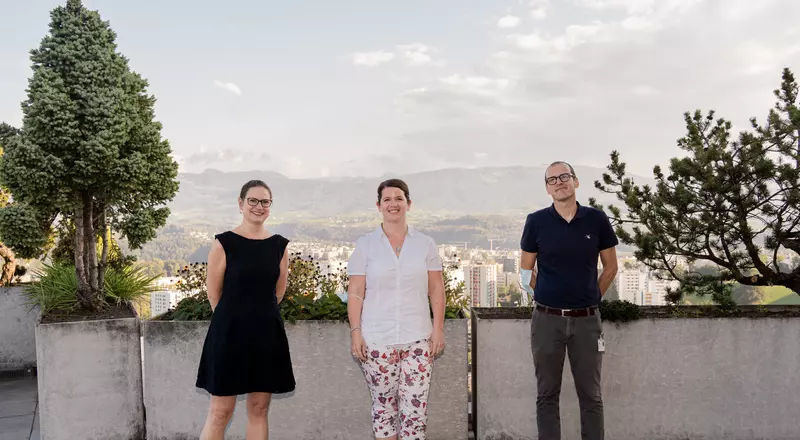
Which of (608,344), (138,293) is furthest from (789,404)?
(138,293)

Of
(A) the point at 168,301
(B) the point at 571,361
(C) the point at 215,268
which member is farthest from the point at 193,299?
(B) the point at 571,361

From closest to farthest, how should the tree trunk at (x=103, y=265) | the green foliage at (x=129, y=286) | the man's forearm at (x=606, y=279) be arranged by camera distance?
the man's forearm at (x=606, y=279) < the tree trunk at (x=103, y=265) < the green foliage at (x=129, y=286)

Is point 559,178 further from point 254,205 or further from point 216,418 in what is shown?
point 216,418

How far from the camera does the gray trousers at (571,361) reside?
334 cm

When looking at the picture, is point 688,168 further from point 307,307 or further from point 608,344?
point 307,307

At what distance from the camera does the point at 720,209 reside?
16.3 ft

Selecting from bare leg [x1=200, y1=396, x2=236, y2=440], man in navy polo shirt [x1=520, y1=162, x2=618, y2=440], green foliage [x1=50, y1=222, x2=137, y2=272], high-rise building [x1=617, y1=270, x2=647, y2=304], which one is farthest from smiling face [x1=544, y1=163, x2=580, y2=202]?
green foliage [x1=50, y1=222, x2=137, y2=272]

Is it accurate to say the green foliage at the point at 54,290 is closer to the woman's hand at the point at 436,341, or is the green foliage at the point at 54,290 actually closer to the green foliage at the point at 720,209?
the woman's hand at the point at 436,341

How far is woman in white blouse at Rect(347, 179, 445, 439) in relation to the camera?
2.95m

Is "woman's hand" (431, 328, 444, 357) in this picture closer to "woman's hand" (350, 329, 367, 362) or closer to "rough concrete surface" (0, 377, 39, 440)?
"woman's hand" (350, 329, 367, 362)

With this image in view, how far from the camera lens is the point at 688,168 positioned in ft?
16.0

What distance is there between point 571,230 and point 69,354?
11.6ft

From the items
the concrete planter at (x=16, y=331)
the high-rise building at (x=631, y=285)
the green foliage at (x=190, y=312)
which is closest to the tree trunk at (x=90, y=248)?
the green foliage at (x=190, y=312)

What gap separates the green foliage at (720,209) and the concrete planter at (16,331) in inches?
248
